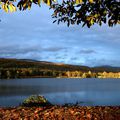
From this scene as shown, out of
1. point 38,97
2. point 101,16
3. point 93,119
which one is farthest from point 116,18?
point 38,97

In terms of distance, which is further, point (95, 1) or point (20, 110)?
point (20, 110)

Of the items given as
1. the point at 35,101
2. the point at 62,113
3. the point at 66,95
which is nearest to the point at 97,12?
the point at 62,113

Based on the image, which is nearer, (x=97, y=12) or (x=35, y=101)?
(x=97, y=12)

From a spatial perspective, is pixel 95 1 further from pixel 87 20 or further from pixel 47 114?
pixel 47 114

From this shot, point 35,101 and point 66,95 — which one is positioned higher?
point 35,101

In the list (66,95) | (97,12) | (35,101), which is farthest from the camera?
(66,95)

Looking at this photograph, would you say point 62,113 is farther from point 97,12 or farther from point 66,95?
point 66,95

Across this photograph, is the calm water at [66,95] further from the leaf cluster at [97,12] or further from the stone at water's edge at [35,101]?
the leaf cluster at [97,12]

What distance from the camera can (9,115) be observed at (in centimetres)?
2156

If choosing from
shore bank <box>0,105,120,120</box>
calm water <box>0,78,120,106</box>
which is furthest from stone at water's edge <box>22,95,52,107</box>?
shore bank <box>0,105,120,120</box>

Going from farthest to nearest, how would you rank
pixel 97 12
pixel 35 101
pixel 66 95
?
pixel 66 95 < pixel 35 101 < pixel 97 12

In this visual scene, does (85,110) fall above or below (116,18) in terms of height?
below

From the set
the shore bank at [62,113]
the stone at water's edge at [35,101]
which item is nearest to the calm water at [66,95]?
the stone at water's edge at [35,101]

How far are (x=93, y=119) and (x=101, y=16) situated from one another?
467 cm
